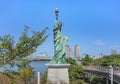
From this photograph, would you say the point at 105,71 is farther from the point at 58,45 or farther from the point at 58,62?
the point at 58,62

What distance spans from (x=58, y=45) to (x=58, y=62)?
1890mm

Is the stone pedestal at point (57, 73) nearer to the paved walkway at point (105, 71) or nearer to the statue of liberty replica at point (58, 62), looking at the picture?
the statue of liberty replica at point (58, 62)

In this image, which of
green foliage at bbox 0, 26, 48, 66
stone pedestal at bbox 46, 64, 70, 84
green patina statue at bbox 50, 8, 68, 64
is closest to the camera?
green foliage at bbox 0, 26, 48, 66

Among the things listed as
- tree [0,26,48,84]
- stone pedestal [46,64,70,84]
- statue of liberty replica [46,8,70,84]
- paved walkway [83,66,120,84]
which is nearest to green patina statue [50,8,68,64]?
statue of liberty replica [46,8,70,84]

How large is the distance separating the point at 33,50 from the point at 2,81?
313cm

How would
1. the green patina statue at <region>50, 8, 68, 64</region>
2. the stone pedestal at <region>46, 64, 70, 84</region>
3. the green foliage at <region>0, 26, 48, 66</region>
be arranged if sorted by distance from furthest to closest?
the green patina statue at <region>50, 8, 68, 64</region>, the stone pedestal at <region>46, 64, 70, 84</region>, the green foliage at <region>0, 26, 48, 66</region>

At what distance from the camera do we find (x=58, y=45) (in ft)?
126

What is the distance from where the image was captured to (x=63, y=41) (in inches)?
1511

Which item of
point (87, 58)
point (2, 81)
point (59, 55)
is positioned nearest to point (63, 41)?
point (59, 55)

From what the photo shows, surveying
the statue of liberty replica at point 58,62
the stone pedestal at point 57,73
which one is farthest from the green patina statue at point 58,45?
the stone pedestal at point 57,73

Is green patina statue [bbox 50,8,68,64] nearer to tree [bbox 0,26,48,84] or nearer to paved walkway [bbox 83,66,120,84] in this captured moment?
paved walkway [bbox 83,66,120,84]

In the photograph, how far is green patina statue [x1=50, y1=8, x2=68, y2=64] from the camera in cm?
3753

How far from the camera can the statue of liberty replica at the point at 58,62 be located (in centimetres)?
3512

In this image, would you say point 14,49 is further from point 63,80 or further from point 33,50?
point 63,80
